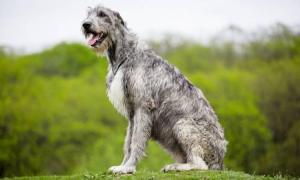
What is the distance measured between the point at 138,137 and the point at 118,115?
53.8 meters

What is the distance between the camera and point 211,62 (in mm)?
80750

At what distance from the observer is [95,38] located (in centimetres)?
1412

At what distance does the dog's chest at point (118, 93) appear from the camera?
13.9 metres

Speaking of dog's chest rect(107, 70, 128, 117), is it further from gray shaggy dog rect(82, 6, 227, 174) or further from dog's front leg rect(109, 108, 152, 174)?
dog's front leg rect(109, 108, 152, 174)

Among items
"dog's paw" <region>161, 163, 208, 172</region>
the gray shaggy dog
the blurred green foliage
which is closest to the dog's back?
the gray shaggy dog

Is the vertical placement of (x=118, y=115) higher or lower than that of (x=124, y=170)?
higher

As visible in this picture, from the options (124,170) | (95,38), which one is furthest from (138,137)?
(95,38)

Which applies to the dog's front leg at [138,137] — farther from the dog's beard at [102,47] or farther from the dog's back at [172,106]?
the dog's beard at [102,47]

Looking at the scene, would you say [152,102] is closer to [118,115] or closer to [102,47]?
[102,47]

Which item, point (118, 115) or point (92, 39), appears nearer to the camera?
point (92, 39)

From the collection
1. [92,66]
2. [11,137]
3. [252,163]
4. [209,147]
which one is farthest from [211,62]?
[209,147]

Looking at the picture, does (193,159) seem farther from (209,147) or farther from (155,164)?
(155,164)

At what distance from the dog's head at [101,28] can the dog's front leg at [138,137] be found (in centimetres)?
191

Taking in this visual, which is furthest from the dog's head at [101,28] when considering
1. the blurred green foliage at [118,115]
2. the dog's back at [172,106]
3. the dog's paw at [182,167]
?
the blurred green foliage at [118,115]
